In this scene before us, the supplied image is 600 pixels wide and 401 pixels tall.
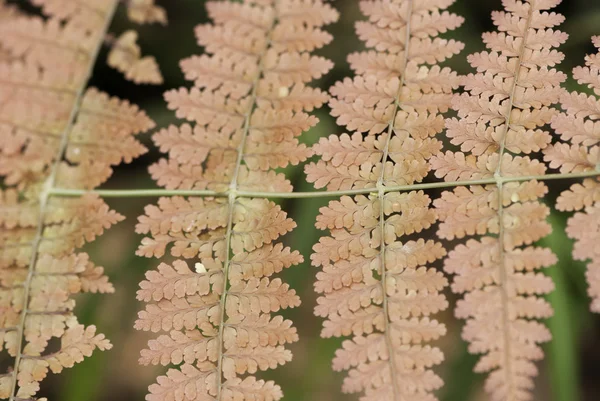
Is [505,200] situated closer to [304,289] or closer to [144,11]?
[144,11]

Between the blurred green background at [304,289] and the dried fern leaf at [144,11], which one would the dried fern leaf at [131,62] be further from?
the blurred green background at [304,289]

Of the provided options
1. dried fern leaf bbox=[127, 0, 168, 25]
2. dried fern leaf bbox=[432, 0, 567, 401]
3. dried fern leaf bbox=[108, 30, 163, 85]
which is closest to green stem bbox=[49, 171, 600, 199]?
dried fern leaf bbox=[432, 0, 567, 401]

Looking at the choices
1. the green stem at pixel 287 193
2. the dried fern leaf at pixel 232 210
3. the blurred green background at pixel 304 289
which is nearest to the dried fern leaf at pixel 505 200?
the green stem at pixel 287 193

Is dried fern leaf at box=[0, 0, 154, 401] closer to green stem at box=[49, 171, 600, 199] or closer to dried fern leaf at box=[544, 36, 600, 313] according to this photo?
green stem at box=[49, 171, 600, 199]

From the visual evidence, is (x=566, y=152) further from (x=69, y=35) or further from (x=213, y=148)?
(x=69, y=35)

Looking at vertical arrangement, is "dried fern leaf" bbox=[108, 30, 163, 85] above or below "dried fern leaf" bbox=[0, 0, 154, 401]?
above

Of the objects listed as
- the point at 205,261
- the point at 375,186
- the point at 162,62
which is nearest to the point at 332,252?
the point at 375,186
